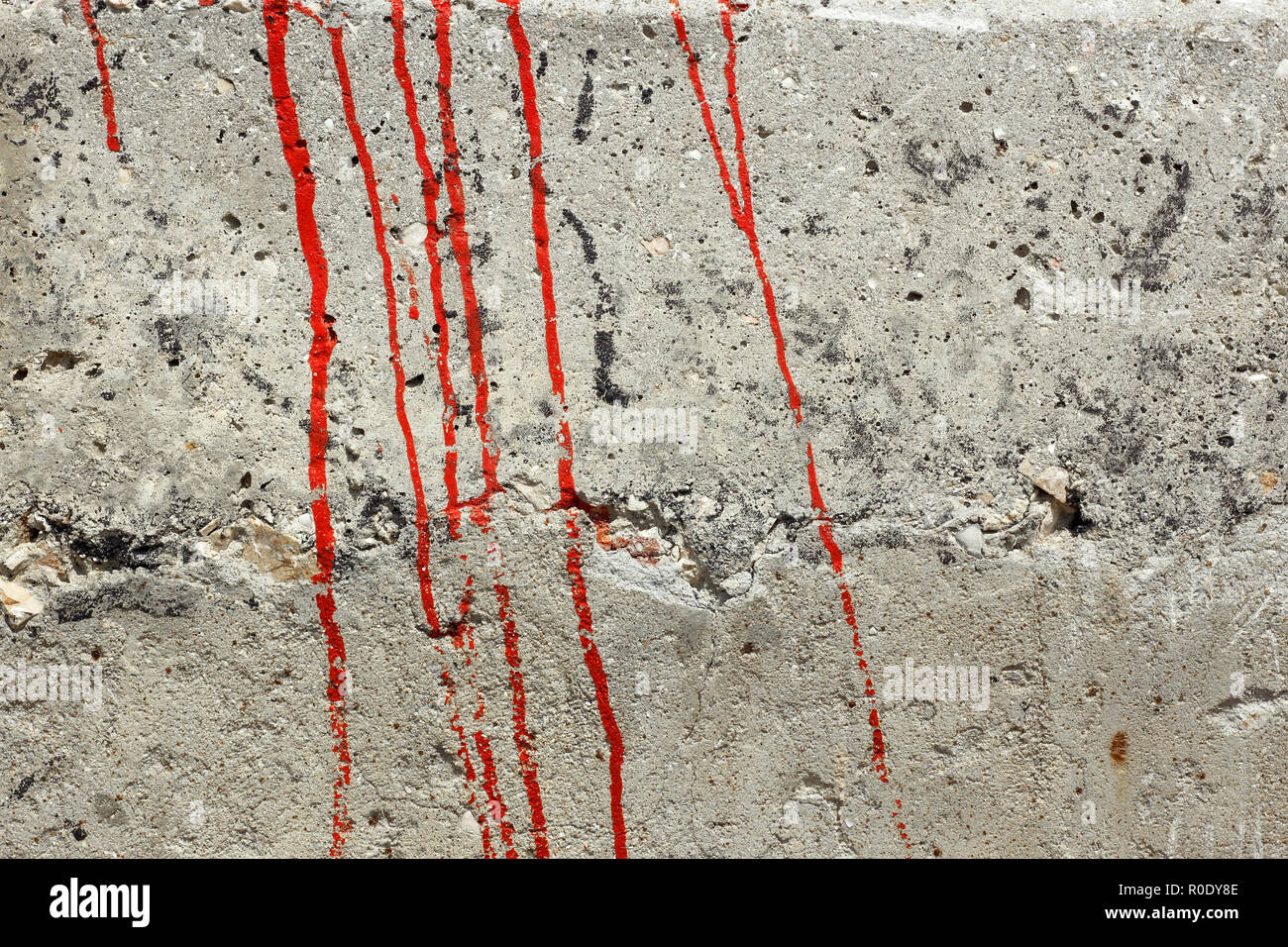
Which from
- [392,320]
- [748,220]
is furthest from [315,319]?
[748,220]

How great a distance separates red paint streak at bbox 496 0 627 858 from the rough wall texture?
0.02m

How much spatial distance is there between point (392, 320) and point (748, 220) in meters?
1.48

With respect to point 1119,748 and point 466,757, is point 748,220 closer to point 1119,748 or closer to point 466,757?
point 466,757

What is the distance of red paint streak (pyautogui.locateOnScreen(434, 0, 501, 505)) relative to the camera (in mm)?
3480

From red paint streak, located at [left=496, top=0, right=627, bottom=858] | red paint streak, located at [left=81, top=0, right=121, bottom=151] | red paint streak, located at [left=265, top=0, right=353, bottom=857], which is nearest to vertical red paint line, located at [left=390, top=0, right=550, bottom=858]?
red paint streak, located at [left=496, top=0, right=627, bottom=858]

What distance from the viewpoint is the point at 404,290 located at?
3490 millimetres

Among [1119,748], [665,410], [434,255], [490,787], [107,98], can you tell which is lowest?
[490,787]

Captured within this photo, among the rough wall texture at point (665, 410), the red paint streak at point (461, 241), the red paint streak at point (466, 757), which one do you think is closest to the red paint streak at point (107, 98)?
the rough wall texture at point (665, 410)

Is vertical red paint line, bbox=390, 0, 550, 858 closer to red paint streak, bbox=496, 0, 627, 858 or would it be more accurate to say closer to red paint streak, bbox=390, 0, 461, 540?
red paint streak, bbox=390, 0, 461, 540

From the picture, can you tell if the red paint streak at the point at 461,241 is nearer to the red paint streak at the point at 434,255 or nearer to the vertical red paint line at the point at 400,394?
the red paint streak at the point at 434,255

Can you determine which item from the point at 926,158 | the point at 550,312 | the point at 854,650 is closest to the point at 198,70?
the point at 550,312

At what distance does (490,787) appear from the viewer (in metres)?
3.46

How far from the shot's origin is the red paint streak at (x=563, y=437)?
347 cm

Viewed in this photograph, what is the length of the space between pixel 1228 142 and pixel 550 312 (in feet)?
9.28
